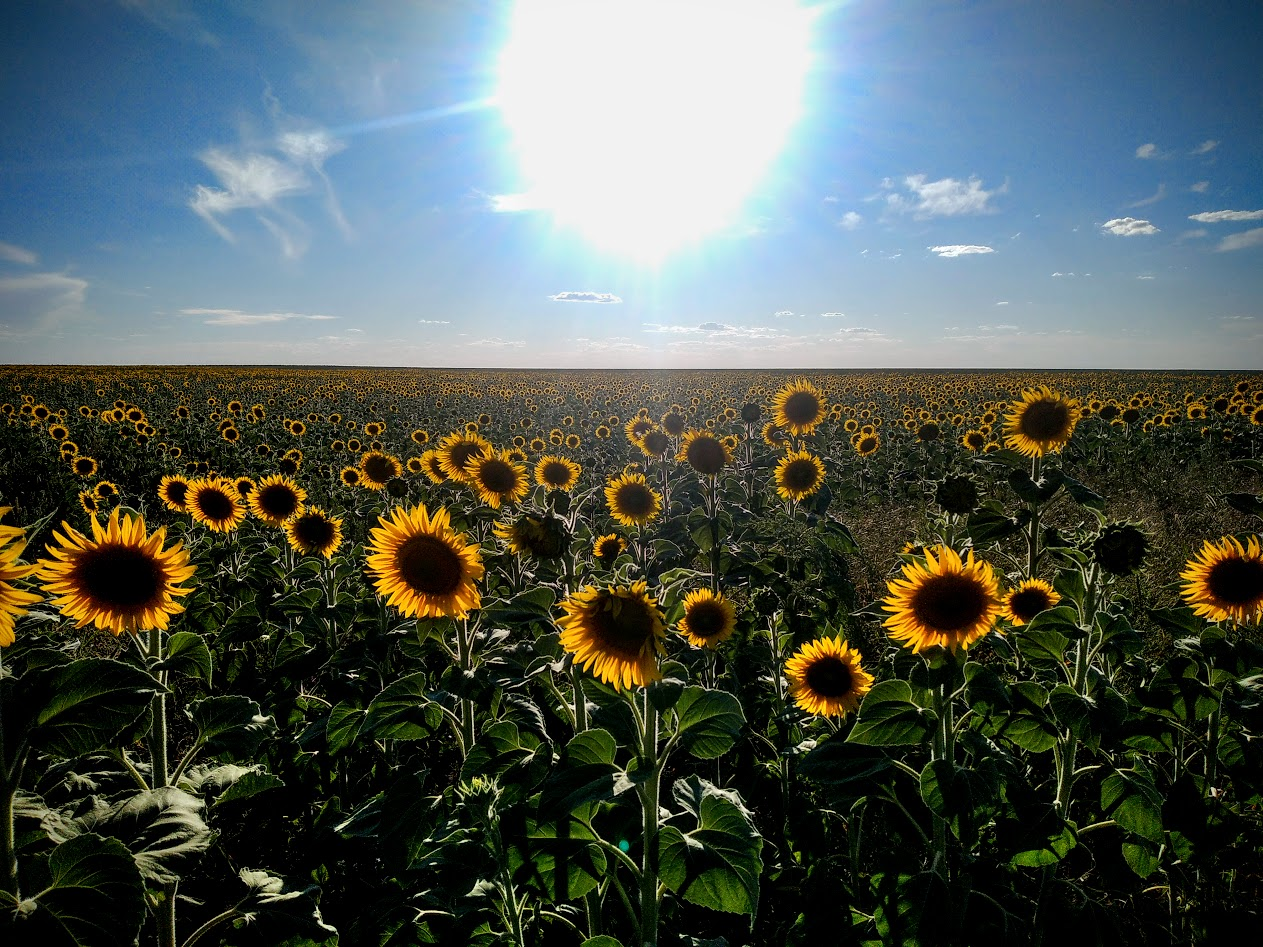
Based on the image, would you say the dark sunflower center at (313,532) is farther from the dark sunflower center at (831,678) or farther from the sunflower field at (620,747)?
the dark sunflower center at (831,678)

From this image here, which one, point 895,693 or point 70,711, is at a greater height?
point 70,711

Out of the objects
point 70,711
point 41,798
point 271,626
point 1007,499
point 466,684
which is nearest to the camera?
point 70,711

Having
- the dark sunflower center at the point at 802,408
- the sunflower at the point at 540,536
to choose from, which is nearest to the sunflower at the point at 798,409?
the dark sunflower center at the point at 802,408

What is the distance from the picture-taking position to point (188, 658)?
6.45 feet

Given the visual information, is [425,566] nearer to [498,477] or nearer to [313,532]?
[498,477]

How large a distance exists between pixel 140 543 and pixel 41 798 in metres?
0.88

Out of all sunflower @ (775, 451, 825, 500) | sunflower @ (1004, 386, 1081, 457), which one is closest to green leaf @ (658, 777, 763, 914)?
sunflower @ (1004, 386, 1081, 457)

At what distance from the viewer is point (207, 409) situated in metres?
25.9

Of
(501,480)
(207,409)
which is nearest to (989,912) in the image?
(501,480)

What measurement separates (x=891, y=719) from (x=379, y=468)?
5.89 meters

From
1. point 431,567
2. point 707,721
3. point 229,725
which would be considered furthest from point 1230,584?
point 229,725

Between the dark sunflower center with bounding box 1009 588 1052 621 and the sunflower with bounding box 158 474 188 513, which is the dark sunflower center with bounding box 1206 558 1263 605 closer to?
the dark sunflower center with bounding box 1009 588 1052 621

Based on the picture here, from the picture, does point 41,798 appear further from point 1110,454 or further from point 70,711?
point 1110,454

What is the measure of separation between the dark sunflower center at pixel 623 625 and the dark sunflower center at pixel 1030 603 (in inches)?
87.8
